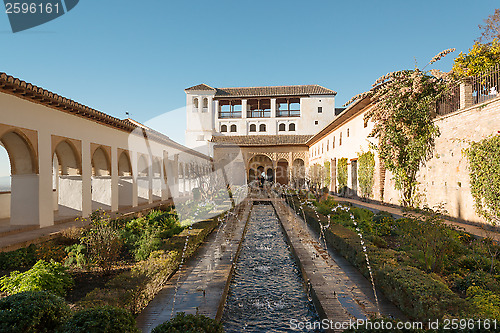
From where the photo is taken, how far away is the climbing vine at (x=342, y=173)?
19578 mm

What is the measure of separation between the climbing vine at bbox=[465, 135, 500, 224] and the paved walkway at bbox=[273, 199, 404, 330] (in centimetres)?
431

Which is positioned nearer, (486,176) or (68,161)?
(486,176)

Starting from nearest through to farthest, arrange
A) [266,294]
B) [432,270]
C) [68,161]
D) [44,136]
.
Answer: [266,294] < [432,270] < [44,136] < [68,161]

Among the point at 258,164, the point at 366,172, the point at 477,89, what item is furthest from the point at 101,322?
the point at 258,164

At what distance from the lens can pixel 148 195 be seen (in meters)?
16.2

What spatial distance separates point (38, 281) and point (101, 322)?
196 centimetres

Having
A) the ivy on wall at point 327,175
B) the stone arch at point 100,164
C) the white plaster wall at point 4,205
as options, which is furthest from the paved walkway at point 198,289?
the ivy on wall at point 327,175

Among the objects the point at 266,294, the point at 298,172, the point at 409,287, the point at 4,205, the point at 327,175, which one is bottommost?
the point at 266,294

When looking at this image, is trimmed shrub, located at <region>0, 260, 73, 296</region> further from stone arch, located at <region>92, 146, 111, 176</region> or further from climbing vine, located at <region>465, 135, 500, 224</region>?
climbing vine, located at <region>465, 135, 500, 224</region>

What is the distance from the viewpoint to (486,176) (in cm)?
768

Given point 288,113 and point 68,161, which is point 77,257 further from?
point 288,113

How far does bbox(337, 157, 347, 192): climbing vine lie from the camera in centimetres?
1958

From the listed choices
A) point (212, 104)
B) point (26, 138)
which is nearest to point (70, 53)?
point (26, 138)

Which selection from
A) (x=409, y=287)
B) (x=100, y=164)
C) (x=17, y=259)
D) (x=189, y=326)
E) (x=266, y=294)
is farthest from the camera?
(x=100, y=164)
